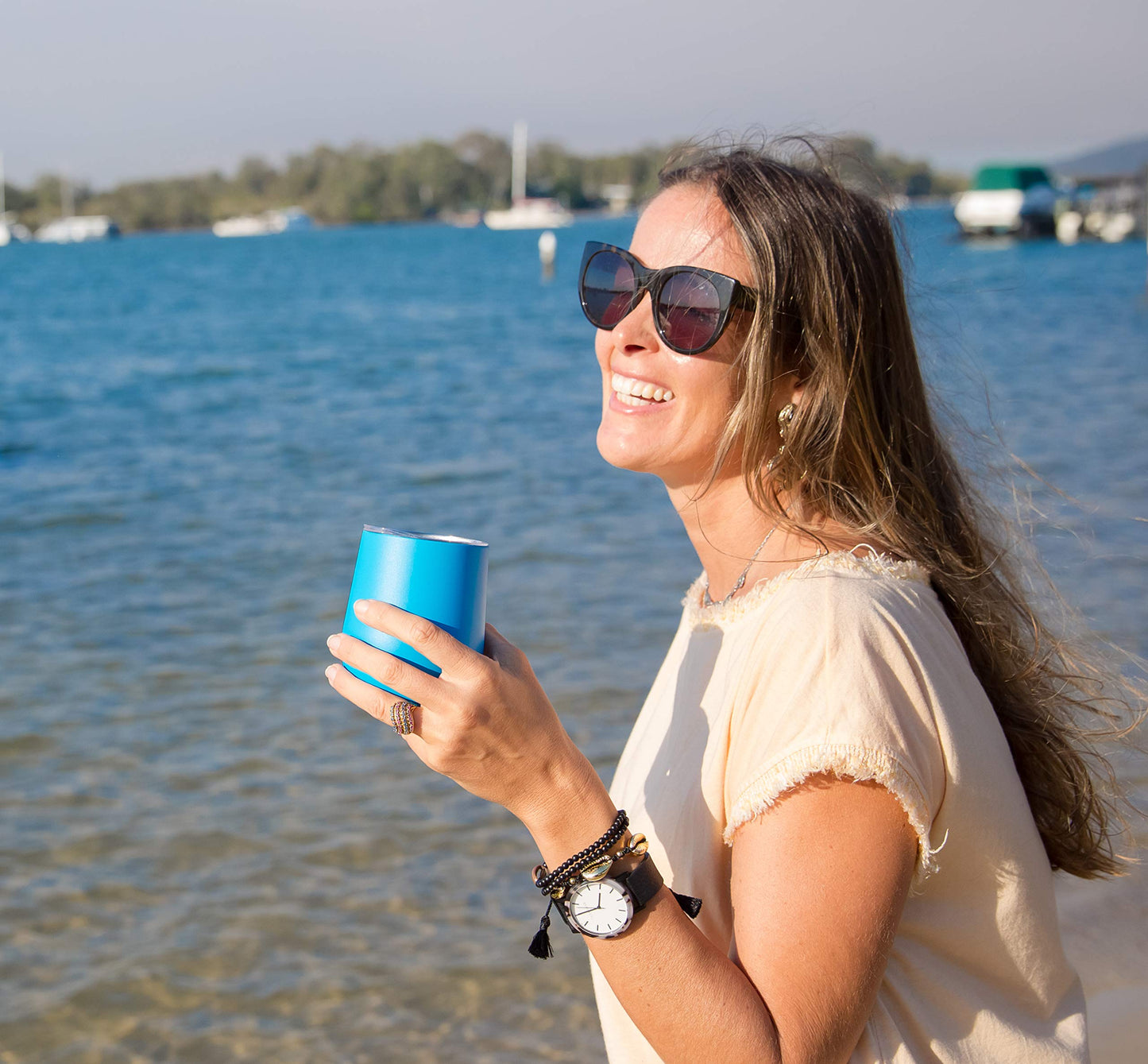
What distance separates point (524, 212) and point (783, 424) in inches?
4890

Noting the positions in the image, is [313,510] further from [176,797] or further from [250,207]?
[250,207]

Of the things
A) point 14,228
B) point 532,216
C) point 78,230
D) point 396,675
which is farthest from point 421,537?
point 14,228

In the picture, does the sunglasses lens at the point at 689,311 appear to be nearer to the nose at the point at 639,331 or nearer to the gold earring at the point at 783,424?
the nose at the point at 639,331

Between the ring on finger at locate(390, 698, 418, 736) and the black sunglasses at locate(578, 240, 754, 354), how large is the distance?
2.64 feet

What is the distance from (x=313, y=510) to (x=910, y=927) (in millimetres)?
8851

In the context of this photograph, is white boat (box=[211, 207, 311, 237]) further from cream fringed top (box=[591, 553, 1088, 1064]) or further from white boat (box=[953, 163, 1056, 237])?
cream fringed top (box=[591, 553, 1088, 1064])

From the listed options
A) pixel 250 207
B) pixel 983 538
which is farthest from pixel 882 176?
pixel 250 207

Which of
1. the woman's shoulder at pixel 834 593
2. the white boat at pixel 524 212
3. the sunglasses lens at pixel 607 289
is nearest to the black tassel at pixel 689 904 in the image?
the woman's shoulder at pixel 834 593

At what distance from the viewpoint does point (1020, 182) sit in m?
64.3

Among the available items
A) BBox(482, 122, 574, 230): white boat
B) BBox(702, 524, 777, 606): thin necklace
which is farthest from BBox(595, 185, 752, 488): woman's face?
BBox(482, 122, 574, 230): white boat

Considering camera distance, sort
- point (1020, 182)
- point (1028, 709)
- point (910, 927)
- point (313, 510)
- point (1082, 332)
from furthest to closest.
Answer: point (1020, 182) < point (1082, 332) < point (313, 510) < point (1028, 709) < point (910, 927)

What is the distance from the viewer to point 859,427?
1.78m

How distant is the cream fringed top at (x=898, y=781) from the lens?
4.59 feet

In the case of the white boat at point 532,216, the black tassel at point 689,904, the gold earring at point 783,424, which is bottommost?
the black tassel at point 689,904
